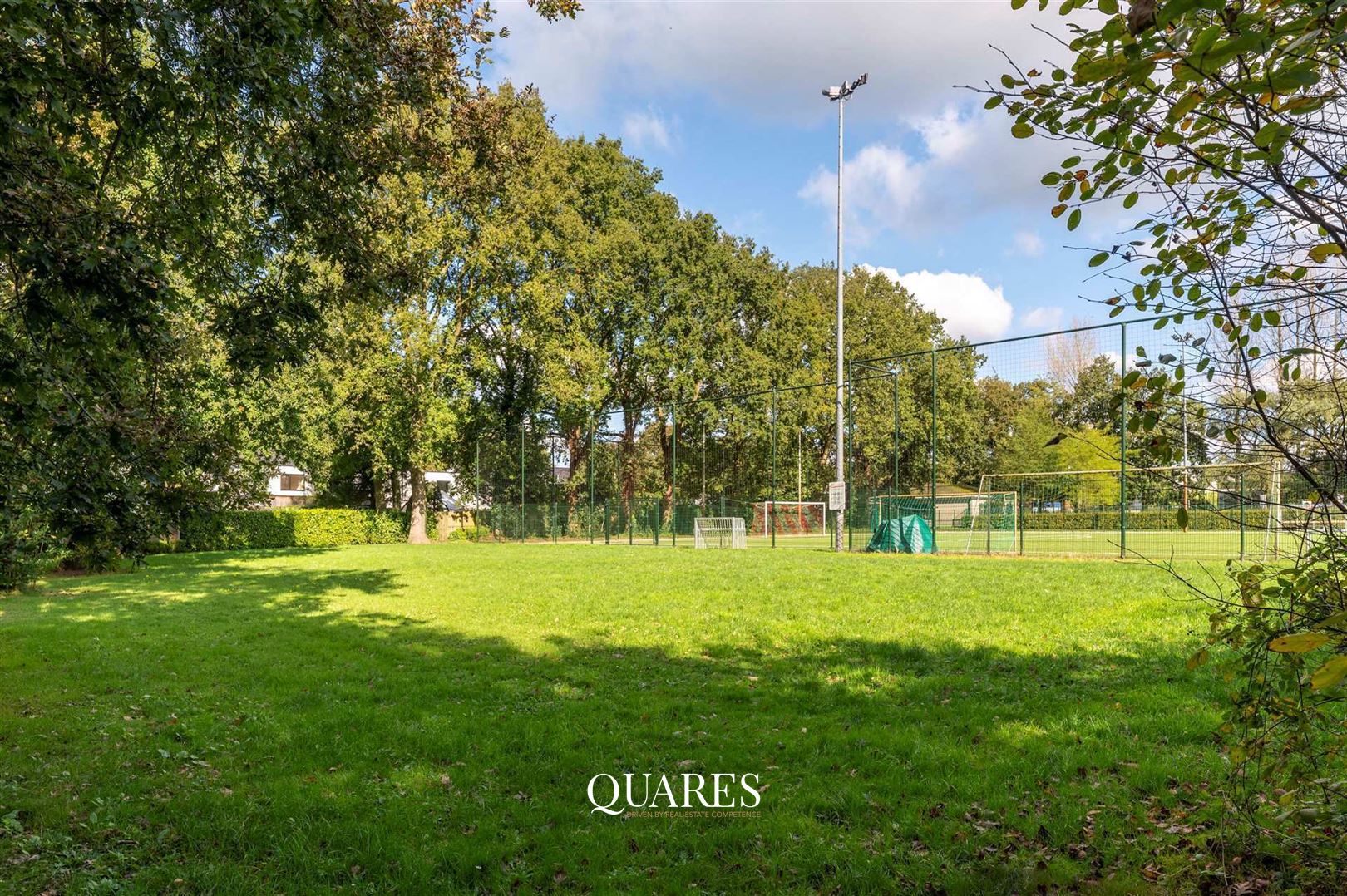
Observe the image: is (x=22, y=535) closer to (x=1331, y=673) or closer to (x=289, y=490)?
(x=1331, y=673)

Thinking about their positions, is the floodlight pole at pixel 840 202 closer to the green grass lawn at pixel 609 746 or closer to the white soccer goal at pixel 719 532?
the white soccer goal at pixel 719 532

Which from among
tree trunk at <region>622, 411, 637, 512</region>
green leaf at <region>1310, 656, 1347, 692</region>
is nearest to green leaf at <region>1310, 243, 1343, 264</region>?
green leaf at <region>1310, 656, 1347, 692</region>

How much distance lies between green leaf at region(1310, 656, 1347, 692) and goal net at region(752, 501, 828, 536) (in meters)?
27.1

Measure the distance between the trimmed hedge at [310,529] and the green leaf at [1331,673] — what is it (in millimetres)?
25189

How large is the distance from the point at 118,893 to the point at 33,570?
38.1 ft

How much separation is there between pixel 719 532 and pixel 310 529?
14.0 meters

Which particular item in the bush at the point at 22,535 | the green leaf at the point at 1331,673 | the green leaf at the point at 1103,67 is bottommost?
the bush at the point at 22,535

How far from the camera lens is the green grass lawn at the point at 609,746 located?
3287 mm

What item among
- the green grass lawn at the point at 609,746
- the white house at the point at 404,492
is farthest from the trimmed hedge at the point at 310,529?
the green grass lawn at the point at 609,746

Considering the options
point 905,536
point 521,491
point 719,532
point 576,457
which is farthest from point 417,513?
point 905,536

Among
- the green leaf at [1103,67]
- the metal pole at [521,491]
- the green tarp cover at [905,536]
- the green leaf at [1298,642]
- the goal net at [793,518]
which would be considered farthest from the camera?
the goal net at [793,518]

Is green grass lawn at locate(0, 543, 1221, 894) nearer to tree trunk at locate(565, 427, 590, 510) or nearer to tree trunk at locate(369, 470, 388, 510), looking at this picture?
tree trunk at locate(369, 470, 388, 510)

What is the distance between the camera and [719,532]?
24906mm

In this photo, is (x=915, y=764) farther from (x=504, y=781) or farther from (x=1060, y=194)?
(x=1060, y=194)
